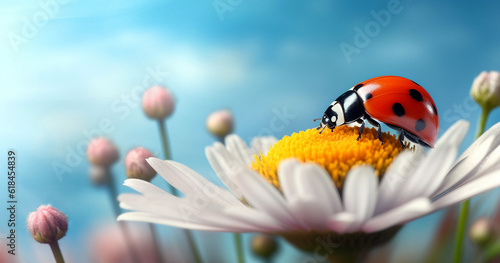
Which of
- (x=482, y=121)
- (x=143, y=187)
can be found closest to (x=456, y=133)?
(x=482, y=121)

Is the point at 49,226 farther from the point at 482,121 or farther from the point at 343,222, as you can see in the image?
the point at 482,121

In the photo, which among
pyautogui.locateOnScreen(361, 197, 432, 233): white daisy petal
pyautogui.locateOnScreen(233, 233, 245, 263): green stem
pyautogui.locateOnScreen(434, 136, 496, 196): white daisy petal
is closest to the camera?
pyautogui.locateOnScreen(361, 197, 432, 233): white daisy petal

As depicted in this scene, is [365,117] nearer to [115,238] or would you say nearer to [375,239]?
[375,239]

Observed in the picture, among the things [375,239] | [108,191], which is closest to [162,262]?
[108,191]

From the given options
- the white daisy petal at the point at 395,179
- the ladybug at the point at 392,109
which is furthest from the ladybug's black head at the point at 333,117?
the white daisy petal at the point at 395,179

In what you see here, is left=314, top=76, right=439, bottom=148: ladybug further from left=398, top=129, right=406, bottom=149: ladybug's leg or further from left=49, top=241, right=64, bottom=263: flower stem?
left=49, top=241, right=64, bottom=263: flower stem

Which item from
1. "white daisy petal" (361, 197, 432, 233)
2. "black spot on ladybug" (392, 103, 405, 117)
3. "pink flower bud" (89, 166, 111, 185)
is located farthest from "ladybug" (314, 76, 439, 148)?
"pink flower bud" (89, 166, 111, 185)

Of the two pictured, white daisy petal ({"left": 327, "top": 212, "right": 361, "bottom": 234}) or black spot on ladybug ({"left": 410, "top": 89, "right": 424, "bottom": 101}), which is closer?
white daisy petal ({"left": 327, "top": 212, "right": 361, "bottom": 234})
